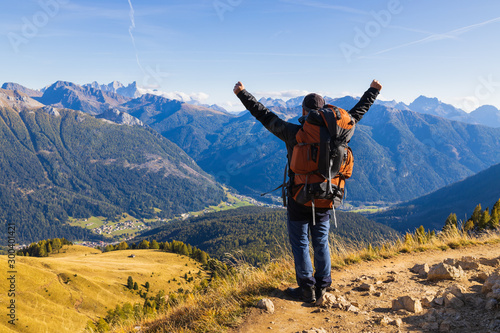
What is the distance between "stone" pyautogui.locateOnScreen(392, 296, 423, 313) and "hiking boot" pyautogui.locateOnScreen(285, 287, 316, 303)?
147cm

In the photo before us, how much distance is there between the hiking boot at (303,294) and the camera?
583 centimetres

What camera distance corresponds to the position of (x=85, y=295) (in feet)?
248

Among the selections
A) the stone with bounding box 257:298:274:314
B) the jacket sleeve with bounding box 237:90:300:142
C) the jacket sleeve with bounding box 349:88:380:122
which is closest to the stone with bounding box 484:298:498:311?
the stone with bounding box 257:298:274:314

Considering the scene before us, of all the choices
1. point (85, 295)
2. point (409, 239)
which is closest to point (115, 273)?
point (85, 295)

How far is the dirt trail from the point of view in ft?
14.9

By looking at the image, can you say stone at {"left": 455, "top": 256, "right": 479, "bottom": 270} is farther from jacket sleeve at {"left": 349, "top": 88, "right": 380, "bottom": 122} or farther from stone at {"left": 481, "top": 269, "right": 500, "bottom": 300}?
jacket sleeve at {"left": 349, "top": 88, "right": 380, "bottom": 122}

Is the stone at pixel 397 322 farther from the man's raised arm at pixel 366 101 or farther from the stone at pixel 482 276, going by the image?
the man's raised arm at pixel 366 101

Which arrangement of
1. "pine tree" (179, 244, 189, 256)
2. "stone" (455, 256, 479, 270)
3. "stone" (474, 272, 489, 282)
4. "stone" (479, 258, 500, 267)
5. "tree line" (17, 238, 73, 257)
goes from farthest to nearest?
"pine tree" (179, 244, 189, 256) → "tree line" (17, 238, 73, 257) → "stone" (479, 258, 500, 267) → "stone" (455, 256, 479, 270) → "stone" (474, 272, 489, 282)

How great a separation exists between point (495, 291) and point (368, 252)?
4.65 meters

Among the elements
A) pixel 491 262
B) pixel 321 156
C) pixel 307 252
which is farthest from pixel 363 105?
pixel 491 262

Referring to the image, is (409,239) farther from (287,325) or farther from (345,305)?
(287,325)

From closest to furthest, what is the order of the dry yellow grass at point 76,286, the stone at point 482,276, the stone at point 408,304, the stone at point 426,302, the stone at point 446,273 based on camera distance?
the stone at point 408,304
the stone at point 426,302
the stone at point 482,276
the stone at point 446,273
the dry yellow grass at point 76,286

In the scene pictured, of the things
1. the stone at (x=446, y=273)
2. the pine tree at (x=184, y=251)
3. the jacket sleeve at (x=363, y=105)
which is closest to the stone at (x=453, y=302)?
the stone at (x=446, y=273)

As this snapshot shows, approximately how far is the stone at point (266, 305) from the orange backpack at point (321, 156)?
2.01 meters
